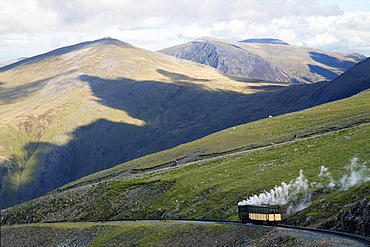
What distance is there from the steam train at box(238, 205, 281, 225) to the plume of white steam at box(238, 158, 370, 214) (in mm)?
2453

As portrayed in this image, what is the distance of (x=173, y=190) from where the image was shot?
88688 millimetres

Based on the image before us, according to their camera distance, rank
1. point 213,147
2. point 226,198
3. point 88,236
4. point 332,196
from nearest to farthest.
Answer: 1. point 332,196
2. point 226,198
3. point 88,236
4. point 213,147

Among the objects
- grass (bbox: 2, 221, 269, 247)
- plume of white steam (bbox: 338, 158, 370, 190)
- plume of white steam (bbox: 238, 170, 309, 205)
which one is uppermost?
plume of white steam (bbox: 338, 158, 370, 190)

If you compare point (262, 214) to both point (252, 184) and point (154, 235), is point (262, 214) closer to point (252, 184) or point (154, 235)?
point (154, 235)

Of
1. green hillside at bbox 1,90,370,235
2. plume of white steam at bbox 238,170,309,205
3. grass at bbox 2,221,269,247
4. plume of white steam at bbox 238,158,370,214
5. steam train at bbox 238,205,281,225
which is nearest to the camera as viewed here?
steam train at bbox 238,205,281,225

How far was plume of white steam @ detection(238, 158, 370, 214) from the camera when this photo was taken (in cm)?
5316

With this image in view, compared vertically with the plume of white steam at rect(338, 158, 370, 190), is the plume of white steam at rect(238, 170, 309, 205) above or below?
below

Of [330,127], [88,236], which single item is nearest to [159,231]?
[88,236]

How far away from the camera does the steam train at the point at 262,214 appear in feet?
152

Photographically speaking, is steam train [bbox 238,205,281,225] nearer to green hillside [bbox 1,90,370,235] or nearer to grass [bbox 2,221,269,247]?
grass [bbox 2,221,269,247]

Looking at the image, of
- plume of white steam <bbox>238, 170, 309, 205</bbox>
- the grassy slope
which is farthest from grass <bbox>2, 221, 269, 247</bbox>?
plume of white steam <bbox>238, 170, 309, 205</bbox>

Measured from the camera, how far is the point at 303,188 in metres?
58.9

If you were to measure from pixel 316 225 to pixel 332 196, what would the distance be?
8649 mm

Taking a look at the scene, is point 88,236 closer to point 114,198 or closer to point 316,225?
point 114,198
